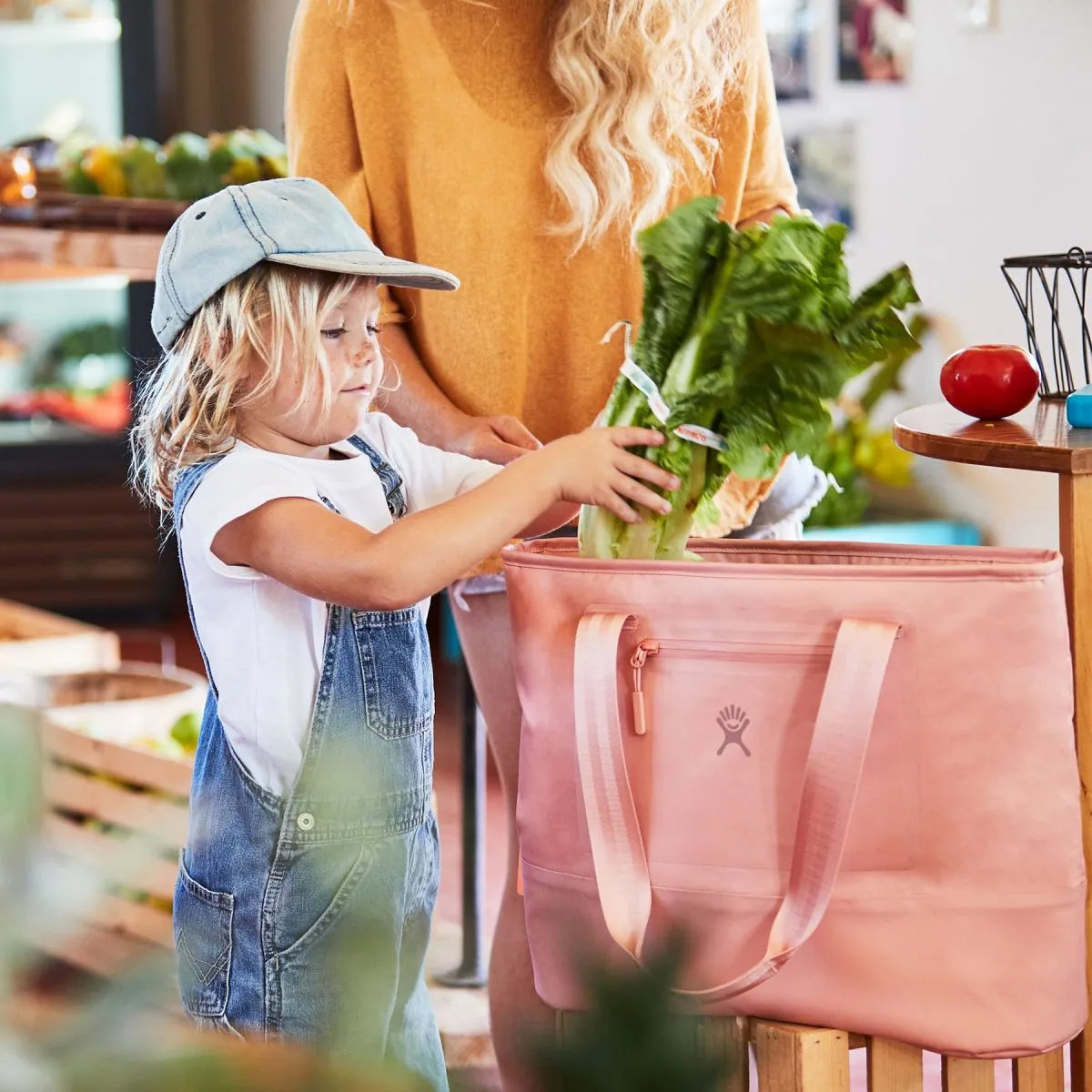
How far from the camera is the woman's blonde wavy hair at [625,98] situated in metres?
1.42

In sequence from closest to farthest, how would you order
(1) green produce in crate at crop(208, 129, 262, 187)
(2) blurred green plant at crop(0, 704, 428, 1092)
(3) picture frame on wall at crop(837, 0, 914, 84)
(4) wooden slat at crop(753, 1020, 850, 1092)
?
(2) blurred green plant at crop(0, 704, 428, 1092)
(4) wooden slat at crop(753, 1020, 850, 1092)
(1) green produce in crate at crop(208, 129, 262, 187)
(3) picture frame on wall at crop(837, 0, 914, 84)

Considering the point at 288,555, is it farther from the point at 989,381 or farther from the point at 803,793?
the point at 989,381

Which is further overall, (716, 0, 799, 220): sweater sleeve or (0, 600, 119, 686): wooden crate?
(0, 600, 119, 686): wooden crate

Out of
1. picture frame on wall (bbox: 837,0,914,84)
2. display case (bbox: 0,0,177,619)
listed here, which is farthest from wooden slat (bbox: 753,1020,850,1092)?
display case (bbox: 0,0,177,619)

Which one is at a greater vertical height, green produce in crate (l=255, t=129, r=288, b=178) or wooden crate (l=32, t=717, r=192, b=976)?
green produce in crate (l=255, t=129, r=288, b=178)

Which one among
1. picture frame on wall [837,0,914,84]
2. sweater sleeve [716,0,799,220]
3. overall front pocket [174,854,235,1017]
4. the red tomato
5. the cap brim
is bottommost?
overall front pocket [174,854,235,1017]

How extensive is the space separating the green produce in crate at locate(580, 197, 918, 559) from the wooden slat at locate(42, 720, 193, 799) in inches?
46.8

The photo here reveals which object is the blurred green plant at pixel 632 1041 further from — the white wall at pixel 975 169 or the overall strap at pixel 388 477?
the white wall at pixel 975 169

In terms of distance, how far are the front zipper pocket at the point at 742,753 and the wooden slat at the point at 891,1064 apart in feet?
0.53

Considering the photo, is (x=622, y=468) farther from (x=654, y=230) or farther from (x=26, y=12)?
(x=26, y=12)

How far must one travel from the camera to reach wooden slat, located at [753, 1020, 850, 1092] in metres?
1.19

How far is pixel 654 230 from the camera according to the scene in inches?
45.1

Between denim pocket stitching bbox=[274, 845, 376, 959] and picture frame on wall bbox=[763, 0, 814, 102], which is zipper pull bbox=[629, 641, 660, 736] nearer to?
denim pocket stitching bbox=[274, 845, 376, 959]

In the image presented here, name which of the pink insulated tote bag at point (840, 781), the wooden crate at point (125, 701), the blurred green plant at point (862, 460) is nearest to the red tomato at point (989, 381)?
the pink insulated tote bag at point (840, 781)
